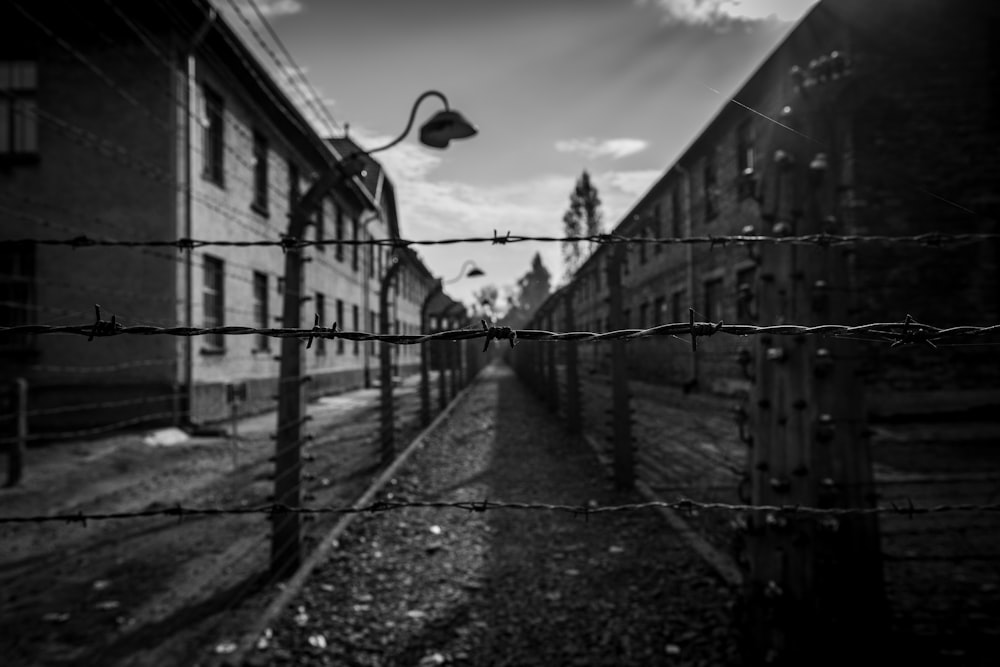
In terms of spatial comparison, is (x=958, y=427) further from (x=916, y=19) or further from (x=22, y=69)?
(x=22, y=69)

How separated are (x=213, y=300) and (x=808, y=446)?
11159 millimetres

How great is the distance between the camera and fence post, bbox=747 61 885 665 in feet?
7.67

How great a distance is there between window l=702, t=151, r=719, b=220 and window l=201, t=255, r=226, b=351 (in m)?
12.4

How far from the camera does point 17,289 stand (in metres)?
9.34

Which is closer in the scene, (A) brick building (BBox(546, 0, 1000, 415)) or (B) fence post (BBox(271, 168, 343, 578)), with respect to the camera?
(B) fence post (BBox(271, 168, 343, 578))

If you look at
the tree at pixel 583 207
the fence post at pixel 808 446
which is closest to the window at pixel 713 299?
the fence post at pixel 808 446

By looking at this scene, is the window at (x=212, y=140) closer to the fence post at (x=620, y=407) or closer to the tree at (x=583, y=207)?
the fence post at (x=620, y=407)

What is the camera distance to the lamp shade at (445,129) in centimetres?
505

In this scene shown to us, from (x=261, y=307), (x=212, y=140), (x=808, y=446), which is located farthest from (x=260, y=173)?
(x=808, y=446)

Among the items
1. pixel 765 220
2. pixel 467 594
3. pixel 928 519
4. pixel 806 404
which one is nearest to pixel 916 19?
pixel 928 519

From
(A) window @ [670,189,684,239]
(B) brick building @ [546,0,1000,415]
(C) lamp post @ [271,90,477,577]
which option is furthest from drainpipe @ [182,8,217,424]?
(A) window @ [670,189,684,239]

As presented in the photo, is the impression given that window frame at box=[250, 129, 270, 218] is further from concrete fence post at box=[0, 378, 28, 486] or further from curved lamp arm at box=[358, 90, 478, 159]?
curved lamp arm at box=[358, 90, 478, 159]

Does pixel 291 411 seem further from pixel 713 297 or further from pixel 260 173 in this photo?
pixel 713 297

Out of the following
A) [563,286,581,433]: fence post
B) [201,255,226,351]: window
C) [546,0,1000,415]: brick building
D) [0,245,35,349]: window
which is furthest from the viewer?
[201,255,226,351]: window
